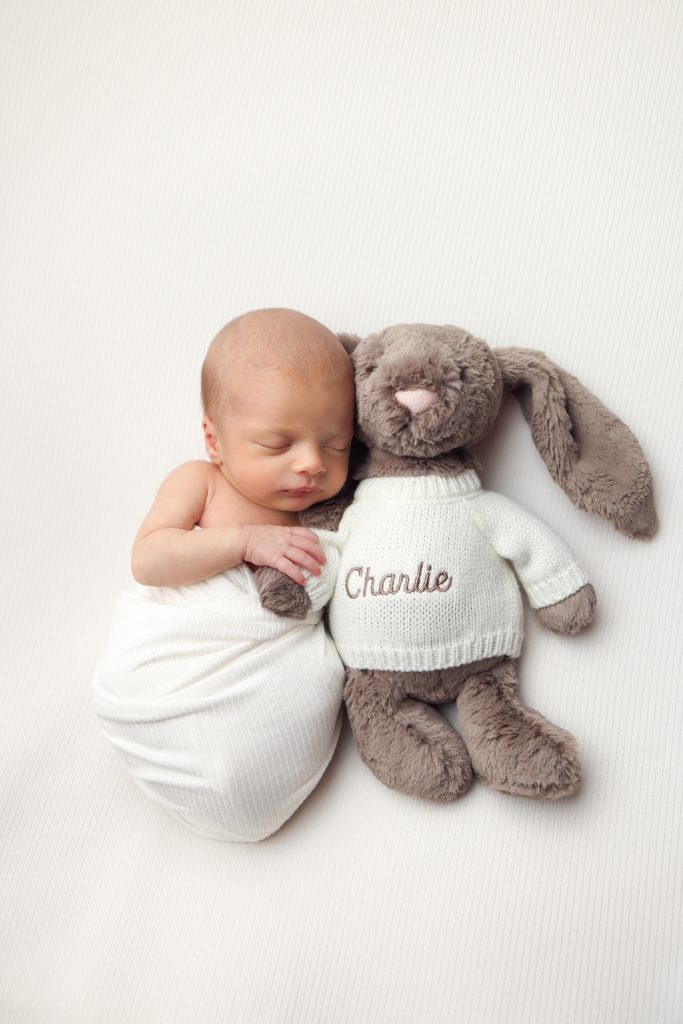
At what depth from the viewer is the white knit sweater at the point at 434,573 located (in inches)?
39.9

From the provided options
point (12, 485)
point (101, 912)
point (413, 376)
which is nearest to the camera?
point (413, 376)

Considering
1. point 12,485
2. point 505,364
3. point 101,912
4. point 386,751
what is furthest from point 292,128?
point 101,912

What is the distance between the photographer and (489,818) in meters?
1.06

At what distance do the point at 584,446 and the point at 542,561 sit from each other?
163 millimetres

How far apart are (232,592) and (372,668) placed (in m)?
0.20

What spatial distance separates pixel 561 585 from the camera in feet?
3.47

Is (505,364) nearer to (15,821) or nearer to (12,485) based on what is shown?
(12,485)

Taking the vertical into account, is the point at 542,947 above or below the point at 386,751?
below

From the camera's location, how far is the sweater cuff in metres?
1.06

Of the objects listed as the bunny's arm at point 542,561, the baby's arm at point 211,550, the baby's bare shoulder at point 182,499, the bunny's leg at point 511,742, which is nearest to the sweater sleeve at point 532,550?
the bunny's arm at point 542,561

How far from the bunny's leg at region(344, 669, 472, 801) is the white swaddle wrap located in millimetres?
36

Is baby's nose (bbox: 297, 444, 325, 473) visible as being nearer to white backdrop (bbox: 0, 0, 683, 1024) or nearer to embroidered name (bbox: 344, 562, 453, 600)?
embroidered name (bbox: 344, 562, 453, 600)

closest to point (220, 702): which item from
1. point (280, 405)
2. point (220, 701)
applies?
point (220, 701)

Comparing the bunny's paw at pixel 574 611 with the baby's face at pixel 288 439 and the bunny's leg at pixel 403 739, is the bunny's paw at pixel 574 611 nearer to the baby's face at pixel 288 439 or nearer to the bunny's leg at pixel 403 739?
the bunny's leg at pixel 403 739
